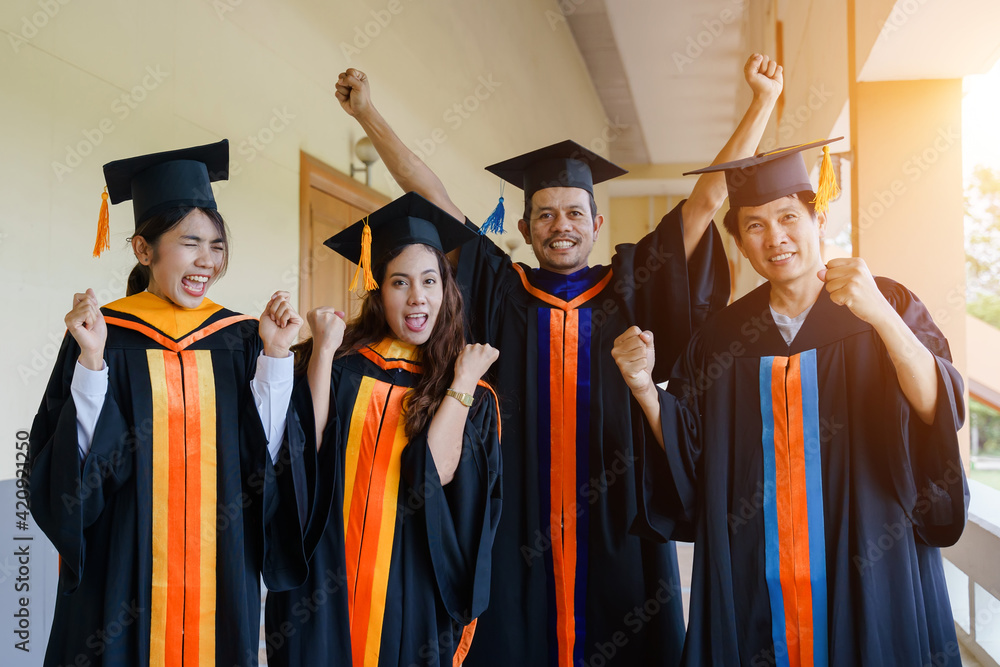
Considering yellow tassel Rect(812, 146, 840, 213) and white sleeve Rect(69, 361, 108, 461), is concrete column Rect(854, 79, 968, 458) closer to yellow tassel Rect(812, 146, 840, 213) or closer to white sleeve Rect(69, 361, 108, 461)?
yellow tassel Rect(812, 146, 840, 213)

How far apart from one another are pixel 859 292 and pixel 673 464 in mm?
644

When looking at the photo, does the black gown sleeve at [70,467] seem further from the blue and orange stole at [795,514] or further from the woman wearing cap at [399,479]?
the blue and orange stole at [795,514]

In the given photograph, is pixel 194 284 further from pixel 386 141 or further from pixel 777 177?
pixel 777 177

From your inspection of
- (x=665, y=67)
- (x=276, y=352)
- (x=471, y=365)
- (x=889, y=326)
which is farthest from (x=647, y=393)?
(x=665, y=67)

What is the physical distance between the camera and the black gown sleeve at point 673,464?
2021 mm

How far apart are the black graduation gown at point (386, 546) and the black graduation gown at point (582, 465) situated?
20cm

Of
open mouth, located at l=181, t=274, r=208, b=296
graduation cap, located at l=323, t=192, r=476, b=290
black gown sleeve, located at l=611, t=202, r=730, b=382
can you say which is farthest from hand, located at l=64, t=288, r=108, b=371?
black gown sleeve, located at l=611, t=202, r=730, b=382

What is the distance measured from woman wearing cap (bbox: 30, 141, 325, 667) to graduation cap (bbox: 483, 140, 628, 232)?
3.36 feet

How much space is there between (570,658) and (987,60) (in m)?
3.66

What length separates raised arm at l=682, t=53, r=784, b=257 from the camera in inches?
86.9

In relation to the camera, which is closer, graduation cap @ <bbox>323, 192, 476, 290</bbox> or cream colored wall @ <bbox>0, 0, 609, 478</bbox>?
graduation cap @ <bbox>323, 192, 476, 290</bbox>

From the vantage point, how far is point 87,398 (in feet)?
5.69

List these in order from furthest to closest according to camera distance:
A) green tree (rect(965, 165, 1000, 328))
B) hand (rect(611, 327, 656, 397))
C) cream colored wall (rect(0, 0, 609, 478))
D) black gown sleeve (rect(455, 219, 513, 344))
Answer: green tree (rect(965, 165, 1000, 328))
cream colored wall (rect(0, 0, 609, 478))
black gown sleeve (rect(455, 219, 513, 344))
hand (rect(611, 327, 656, 397))

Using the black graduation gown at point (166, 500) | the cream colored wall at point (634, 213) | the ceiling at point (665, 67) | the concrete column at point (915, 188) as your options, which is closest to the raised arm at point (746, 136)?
the black graduation gown at point (166, 500)
